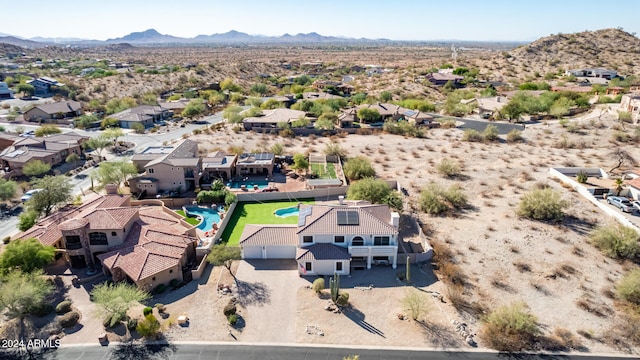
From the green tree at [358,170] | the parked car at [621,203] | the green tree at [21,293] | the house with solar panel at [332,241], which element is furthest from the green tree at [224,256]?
the parked car at [621,203]

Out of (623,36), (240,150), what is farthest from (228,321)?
(623,36)

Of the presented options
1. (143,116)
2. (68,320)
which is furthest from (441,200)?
(143,116)

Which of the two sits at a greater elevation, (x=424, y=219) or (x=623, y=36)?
(x=623, y=36)

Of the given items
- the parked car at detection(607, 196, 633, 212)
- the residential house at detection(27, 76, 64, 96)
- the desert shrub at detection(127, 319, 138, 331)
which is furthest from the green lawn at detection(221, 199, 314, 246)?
the residential house at detection(27, 76, 64, 96)

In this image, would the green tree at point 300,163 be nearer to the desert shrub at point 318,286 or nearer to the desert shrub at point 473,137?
the desert shrub at point 318,286

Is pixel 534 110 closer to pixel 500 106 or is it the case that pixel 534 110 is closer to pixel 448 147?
pixel 500 106

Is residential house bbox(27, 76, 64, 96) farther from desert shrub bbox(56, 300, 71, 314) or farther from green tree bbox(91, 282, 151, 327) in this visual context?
green tree bbox(91, 282, 151, 327)

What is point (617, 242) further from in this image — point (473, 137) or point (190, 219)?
point (190, 219)
